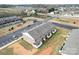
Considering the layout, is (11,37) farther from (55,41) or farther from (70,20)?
(70,20)

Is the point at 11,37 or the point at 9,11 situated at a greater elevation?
the point at 9,11

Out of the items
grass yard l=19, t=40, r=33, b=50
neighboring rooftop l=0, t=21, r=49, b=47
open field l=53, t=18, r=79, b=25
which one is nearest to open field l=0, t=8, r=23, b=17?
neighboring rooftop l=0, t=21, r=49, b=47

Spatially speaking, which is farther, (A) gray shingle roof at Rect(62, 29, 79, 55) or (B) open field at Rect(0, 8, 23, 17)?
(B) open field at Rect(0, 8, 23, 17)

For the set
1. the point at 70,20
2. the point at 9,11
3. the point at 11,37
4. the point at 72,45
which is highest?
the point at 9,11

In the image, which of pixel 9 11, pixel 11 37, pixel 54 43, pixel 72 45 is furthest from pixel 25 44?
pixel 72 45

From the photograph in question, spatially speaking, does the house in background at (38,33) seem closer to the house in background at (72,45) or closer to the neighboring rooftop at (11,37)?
the neighboring rooftop at (11,37)

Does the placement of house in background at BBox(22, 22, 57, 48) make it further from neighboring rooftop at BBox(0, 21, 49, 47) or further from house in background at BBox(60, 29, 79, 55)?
house in background at BBox(60, 29, 79, 55)
